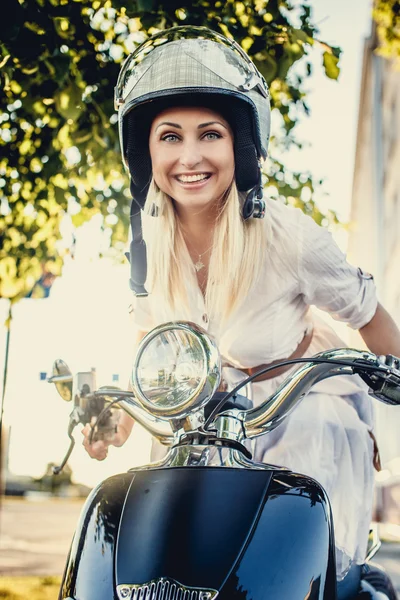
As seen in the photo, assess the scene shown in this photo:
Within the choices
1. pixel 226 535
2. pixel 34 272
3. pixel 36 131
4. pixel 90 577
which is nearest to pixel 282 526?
pixel 226 535

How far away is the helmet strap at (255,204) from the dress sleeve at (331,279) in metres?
0.13

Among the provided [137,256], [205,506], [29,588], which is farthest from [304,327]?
[29,588]

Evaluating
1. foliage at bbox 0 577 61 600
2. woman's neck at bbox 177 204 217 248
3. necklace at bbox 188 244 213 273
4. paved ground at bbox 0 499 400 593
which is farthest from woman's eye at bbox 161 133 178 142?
paved ground at bbox 0 499 400 593

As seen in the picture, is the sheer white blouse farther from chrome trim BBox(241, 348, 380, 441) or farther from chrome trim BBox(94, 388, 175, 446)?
chrome trim BBox(241, 348, 380, 441)

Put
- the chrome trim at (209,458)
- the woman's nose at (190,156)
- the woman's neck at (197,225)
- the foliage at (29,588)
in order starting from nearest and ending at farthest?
the chrome trim at (209,458), the woman's nose at (190,156), the woman's neck at (197,225), the foliage at (29,588)

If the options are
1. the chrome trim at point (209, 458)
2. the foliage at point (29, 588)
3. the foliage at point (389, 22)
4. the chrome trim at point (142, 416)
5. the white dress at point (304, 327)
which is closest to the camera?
the chrome trim at point (209, 458)

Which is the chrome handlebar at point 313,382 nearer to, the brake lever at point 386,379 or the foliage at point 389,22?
the brake lever at point 386,379

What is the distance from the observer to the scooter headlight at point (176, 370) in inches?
57.9

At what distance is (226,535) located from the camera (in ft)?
4.18

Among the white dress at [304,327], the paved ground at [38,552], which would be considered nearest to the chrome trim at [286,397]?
the white dress at [304,327]

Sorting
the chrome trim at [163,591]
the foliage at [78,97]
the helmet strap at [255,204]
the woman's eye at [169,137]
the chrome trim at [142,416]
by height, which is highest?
the foliage at [78,97]

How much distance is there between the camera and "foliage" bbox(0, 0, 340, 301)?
Answer: 11.8 ft

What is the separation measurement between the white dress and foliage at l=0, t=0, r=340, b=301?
155cm

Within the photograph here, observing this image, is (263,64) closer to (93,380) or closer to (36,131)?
(36,131)
